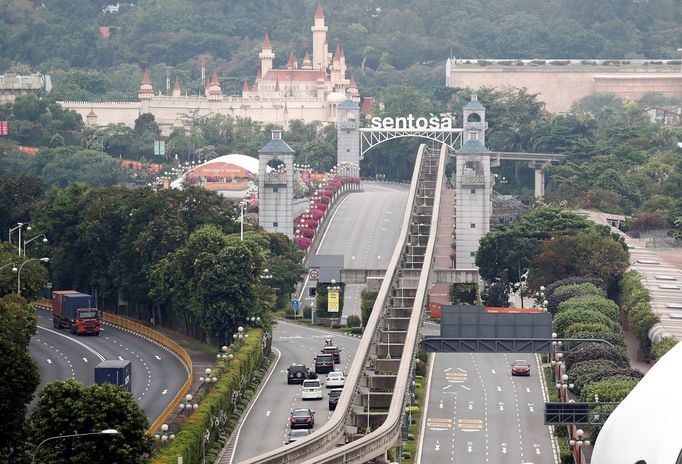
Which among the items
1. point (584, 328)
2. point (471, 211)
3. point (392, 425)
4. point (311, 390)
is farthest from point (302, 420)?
point (471, 211)

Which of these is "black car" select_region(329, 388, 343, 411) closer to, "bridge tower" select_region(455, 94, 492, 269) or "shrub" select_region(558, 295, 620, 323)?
"shrub" select_region(558, 295, 620, 323)

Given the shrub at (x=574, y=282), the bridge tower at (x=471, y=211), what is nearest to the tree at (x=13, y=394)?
the shrub at (x=574, y=282)

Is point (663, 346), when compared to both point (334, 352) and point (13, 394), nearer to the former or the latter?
point (334, 352)

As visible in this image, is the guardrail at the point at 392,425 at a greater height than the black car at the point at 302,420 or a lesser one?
greater

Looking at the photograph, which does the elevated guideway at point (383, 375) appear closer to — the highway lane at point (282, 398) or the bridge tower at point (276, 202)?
the highway lane at point (282, 398)

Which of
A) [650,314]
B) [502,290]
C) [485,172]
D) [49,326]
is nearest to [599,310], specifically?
[650,314]

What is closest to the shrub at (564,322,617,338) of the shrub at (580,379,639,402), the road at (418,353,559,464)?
the road at (418,353,559,464)
